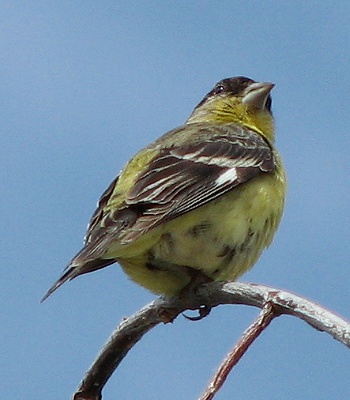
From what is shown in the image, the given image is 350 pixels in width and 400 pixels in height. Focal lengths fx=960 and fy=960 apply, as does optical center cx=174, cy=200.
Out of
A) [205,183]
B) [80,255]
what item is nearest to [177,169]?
[205,183]

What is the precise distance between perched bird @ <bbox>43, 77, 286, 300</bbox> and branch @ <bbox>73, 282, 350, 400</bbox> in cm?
32

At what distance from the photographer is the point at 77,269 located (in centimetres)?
534

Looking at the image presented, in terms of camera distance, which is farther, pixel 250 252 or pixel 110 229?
pixel 250 252

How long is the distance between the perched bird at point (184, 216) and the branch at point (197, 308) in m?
0.32

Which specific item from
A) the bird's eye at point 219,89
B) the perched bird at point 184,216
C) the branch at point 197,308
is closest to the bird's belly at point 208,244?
the perched bird at point 184,216

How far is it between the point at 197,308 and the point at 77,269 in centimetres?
Answer: 80

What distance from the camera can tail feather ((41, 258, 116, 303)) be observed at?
16.8 ft

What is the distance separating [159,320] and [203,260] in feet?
2.97

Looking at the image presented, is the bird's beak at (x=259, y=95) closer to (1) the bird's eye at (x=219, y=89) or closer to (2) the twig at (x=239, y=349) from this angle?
(1) the bird's eye at (x=219, y=89)

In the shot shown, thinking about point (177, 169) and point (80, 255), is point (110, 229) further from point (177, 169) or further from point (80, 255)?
point (177, 169)

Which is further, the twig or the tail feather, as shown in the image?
the tail feather

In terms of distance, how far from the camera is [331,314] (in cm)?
327

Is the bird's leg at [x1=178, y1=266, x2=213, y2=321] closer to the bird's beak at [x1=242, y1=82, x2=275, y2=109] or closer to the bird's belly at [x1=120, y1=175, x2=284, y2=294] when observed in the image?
the bird's belly at [x1=120, y1=175, x2=284, y2=294]

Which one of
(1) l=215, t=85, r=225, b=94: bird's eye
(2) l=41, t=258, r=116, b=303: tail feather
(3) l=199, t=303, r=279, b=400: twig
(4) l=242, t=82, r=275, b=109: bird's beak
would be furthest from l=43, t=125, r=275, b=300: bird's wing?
(3) l=199, t=303, r=279, b=400: twig
